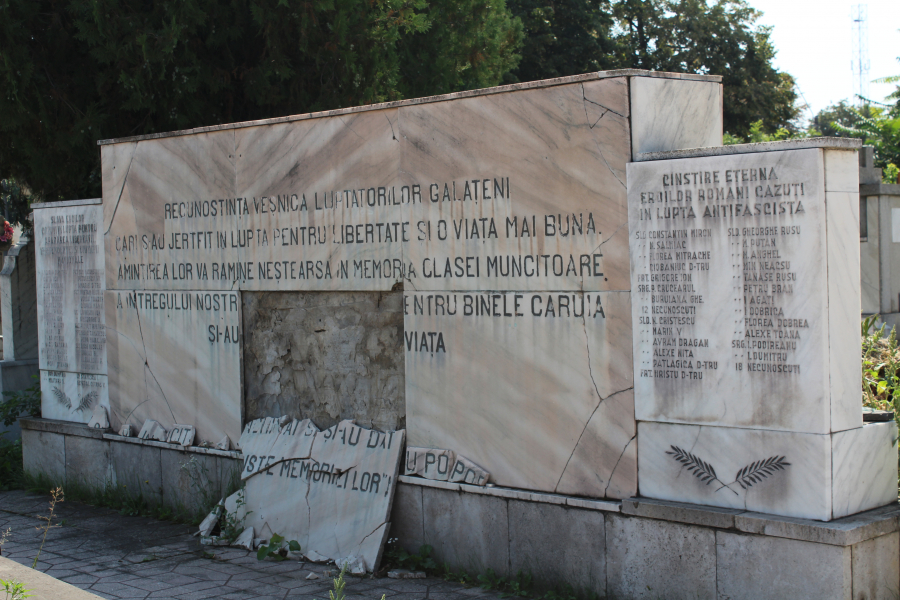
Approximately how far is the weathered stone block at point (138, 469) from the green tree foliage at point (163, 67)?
2.95m

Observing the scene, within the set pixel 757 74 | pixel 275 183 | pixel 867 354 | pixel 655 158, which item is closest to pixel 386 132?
pixel 275 183

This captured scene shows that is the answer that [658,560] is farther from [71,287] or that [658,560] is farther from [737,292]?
[71,287]

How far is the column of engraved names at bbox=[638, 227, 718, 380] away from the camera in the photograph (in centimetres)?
424

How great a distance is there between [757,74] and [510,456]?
25.1 metres

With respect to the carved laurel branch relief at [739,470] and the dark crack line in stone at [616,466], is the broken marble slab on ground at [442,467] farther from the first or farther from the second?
the carved laurel branch relief at [739,470]

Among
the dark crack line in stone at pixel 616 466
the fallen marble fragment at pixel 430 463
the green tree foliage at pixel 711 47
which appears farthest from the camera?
the green tree foliage at pixel 711 47

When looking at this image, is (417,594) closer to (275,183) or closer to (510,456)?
(510,456)

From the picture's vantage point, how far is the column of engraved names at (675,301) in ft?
13.9

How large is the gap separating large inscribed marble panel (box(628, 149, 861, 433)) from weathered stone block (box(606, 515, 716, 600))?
0.52 meters

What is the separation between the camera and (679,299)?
4309 millimetres

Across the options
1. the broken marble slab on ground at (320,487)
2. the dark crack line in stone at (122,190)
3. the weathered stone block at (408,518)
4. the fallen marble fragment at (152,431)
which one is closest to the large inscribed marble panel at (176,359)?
the fallen marble fragment at (152,431)

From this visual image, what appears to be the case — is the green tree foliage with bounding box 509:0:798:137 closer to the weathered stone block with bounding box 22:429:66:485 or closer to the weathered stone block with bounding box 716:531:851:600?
the weathered stone block with bounding box 22:429:66:485

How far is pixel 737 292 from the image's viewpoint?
4113 millimetres

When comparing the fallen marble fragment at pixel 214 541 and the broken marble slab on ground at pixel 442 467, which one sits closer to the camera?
the broken marble slab on ground at pixel 442 467
